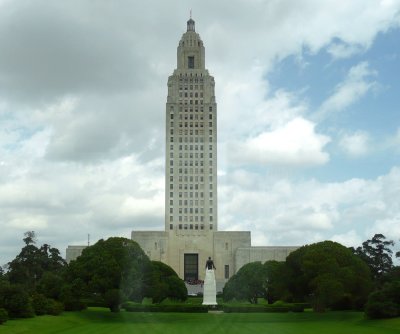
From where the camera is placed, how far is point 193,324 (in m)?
49.3

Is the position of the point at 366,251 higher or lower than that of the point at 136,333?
higher

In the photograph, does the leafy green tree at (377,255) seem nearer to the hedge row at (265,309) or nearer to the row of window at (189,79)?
the hedge row at (265,309)

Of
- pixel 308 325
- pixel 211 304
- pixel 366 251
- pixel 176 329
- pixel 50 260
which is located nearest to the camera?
pixel 176 329

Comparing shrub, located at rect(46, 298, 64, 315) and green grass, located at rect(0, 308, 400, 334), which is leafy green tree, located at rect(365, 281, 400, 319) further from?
shrub, located at rect(46, 298, 64, 315)

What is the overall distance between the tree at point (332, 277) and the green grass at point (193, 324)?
107 inches

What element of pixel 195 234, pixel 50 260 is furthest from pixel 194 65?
pixel 50 260

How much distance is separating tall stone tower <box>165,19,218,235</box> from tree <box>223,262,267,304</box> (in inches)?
1774

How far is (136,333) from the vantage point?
4041cm

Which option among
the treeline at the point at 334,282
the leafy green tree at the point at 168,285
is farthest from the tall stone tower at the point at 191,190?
the treeline at the point at 334,282

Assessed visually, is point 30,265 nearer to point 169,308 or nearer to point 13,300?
point 169,308

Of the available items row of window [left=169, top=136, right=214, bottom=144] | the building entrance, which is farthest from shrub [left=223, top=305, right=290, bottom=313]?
row of window [left=169, top=136, right=214, bottom=144]

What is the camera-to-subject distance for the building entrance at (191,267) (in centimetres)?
13488

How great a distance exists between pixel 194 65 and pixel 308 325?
10449 cm

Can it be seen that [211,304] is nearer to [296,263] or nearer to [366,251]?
[296,263]
